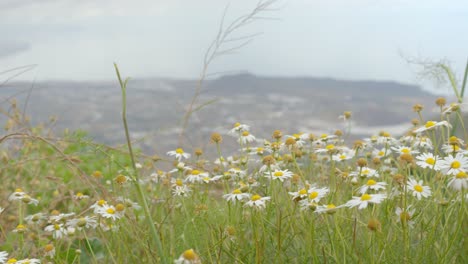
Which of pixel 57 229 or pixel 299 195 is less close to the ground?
pixel 299 195

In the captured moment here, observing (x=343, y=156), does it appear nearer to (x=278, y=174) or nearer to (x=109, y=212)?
(x=278, y=174)

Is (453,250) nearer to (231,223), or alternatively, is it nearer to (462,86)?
(231,223)

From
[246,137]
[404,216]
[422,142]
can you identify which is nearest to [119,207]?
[246,137]

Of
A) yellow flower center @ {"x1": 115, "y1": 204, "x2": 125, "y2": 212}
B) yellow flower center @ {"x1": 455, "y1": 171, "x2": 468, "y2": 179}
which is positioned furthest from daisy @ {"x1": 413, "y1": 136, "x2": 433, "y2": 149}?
yellow flower center @ {"x1": 115, "y1": 204, "x2": 125, "y2": 212}

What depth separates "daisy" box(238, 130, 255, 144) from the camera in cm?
285

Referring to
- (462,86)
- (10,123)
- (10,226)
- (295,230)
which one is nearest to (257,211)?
(295,230)

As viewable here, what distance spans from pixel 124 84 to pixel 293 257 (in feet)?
3.54

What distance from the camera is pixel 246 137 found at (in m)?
2.88

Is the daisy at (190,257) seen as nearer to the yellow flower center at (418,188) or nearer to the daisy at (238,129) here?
the yellow flower center at (418,188)

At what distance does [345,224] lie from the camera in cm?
232

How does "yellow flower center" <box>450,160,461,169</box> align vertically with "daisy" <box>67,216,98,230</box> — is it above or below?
above

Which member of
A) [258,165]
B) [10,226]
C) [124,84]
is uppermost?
[124,84]

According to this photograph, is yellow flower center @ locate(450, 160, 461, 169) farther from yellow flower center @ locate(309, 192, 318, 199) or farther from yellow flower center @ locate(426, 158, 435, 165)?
yellow flower center @ locate(309, 192, 318, 199)

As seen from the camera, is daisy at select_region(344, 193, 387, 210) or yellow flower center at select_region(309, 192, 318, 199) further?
yellow flower center at select_region(309, 192, 318, 199)
